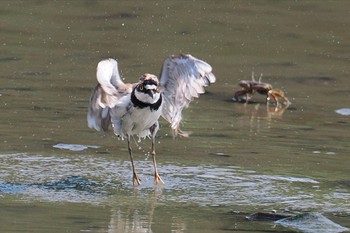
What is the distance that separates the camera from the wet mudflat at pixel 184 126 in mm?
7879

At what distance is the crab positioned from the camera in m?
12.5

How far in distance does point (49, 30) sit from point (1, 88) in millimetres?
3165

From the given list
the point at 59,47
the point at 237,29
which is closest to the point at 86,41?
the point at 59,47

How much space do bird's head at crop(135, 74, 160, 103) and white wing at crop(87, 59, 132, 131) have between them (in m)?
0.23

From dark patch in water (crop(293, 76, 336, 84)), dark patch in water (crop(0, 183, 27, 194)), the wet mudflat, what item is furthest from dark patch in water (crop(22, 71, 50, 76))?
dark patch in water (crop(0, 183, 27, 194))

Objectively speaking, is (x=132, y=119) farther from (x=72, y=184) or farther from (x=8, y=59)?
(x=8, y=59)

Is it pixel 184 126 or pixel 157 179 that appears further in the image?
pixel 184 126

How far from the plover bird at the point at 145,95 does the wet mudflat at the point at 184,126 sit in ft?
1.15

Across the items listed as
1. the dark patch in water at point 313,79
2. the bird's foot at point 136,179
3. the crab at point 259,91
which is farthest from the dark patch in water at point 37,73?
the bird's foot at point 136,179

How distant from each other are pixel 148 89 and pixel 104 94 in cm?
37

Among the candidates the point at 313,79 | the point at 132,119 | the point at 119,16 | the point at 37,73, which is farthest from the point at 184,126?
the point at 119,16

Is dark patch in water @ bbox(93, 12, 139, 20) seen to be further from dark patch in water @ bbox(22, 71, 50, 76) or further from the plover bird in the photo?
the plover bird

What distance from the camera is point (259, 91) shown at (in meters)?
12.6

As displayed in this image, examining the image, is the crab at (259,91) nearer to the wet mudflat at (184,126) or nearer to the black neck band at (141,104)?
the wet mudflat at (184,126)
